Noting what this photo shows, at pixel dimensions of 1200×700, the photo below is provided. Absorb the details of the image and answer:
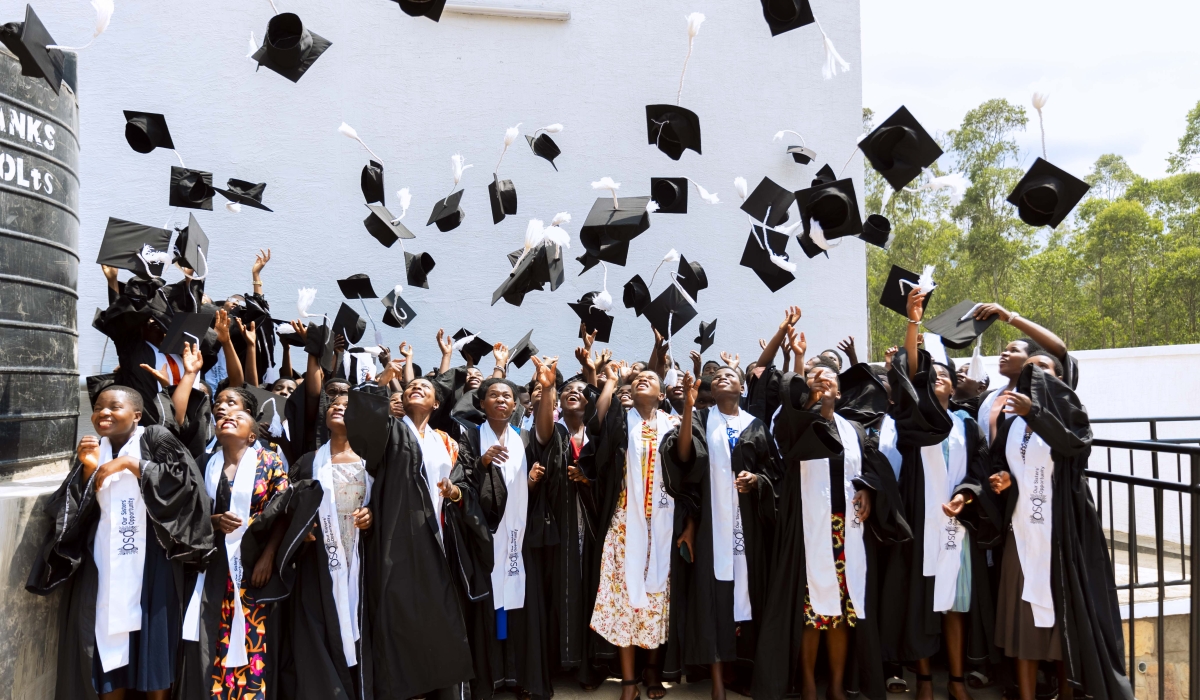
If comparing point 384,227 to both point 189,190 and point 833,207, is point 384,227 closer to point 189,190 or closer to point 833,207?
point 189,190

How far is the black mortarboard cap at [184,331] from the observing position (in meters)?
4.82

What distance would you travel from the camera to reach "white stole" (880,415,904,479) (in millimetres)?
5020

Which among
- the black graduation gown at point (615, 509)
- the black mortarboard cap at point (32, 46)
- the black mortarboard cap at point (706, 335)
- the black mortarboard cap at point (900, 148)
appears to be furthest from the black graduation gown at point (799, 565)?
the black mortarboard cap at point (32, 46)

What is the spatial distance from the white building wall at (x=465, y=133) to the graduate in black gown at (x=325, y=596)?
4398 mm

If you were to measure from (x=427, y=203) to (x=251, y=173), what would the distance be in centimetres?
171

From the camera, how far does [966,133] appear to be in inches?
1112

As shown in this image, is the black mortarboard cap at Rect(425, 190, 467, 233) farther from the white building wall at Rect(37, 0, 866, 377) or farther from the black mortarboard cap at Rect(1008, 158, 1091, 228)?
the black mortarboard cap at Rect(1008, 158, 1091, 228)

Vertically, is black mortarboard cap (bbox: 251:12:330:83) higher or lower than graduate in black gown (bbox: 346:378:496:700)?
higher

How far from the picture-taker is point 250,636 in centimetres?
416

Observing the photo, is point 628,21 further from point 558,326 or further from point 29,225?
point 29,225

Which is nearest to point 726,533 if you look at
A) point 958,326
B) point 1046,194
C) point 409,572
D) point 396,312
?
point 409,572

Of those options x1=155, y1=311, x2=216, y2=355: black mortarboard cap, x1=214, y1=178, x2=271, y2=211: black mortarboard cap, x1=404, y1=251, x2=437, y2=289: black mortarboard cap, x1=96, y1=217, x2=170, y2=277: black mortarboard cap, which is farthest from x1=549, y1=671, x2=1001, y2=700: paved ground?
x1=214, y1=178, x2=271, y2=211: black mortarboard cap

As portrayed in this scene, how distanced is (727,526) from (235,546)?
2.62 metres

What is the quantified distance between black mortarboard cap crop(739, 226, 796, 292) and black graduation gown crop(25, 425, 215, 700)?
13.1ft
